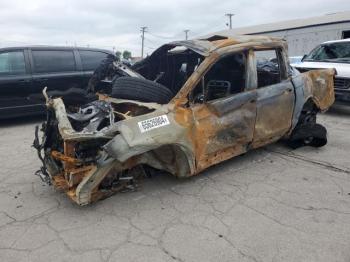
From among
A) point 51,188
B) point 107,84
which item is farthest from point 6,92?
point 51,188

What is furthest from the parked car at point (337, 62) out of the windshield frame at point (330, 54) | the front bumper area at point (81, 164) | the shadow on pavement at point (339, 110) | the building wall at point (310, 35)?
the building wall at point (310, 35)

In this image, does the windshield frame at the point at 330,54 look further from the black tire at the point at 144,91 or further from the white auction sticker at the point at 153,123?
the white auction sticker at the point at 153,123

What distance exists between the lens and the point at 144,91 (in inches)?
163

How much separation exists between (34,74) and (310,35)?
1848 cm

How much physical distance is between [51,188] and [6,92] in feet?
12.5

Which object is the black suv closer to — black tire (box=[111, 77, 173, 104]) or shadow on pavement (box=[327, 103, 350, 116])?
black tire (box=[111, 77, 173, 104])

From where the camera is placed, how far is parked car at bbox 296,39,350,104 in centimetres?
819

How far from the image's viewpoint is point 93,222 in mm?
3469

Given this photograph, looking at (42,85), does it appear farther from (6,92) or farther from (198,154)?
(198,154)

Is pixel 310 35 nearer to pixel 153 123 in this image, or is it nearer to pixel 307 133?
pixel 307 133

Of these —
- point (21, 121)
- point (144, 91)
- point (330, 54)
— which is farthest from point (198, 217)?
point (330, 54)

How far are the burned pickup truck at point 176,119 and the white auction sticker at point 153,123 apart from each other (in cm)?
1

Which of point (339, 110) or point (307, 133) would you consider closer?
point (307, 133)

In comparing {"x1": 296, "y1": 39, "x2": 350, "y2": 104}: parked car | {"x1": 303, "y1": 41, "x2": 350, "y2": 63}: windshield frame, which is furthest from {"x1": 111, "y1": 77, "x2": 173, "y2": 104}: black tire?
{"x1": 303, "y1": 41, "x2": 350, "y2": 63}: windshield frame
